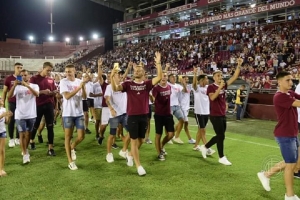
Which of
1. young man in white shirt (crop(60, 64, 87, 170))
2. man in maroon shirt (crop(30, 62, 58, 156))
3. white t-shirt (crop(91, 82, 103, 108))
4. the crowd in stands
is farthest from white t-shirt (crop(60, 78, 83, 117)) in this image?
the crowd in stands

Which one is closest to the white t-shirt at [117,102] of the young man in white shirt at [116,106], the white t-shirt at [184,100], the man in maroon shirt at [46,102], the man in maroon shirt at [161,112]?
the young man in white shirt at [116,106]

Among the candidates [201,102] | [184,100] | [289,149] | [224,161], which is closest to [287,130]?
[289,149]

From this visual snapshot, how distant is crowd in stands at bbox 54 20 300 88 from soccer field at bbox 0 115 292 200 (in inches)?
287

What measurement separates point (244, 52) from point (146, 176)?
1927 centimetres

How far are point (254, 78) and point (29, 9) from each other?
59.7m

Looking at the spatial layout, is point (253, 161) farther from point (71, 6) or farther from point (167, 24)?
point (71, 6)

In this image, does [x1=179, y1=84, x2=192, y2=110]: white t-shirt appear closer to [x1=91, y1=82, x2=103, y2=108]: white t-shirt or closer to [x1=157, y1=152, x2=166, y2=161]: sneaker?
[x1=157, y1=152, x2=166, y2=161]: sneaker

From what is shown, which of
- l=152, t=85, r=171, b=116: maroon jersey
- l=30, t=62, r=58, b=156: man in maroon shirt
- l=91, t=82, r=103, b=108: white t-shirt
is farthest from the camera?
l=91, t=82, r=103, b=108: white t-shirt

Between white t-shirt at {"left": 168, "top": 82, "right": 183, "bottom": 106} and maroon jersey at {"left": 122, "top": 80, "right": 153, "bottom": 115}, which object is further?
white t-shirt at {"left": 168, "top": 82, "right": 183, "bottom": 106}

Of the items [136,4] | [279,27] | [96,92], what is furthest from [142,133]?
Answer: [136,4]

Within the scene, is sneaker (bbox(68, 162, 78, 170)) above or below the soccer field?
above

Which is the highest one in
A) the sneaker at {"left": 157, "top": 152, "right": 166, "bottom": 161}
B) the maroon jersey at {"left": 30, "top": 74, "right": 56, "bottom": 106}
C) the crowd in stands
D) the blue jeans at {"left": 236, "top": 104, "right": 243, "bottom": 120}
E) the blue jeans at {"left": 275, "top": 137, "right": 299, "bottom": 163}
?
the crowd in stands

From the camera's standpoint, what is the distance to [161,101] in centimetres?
658

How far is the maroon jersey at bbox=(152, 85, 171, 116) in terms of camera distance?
21.6 ft
